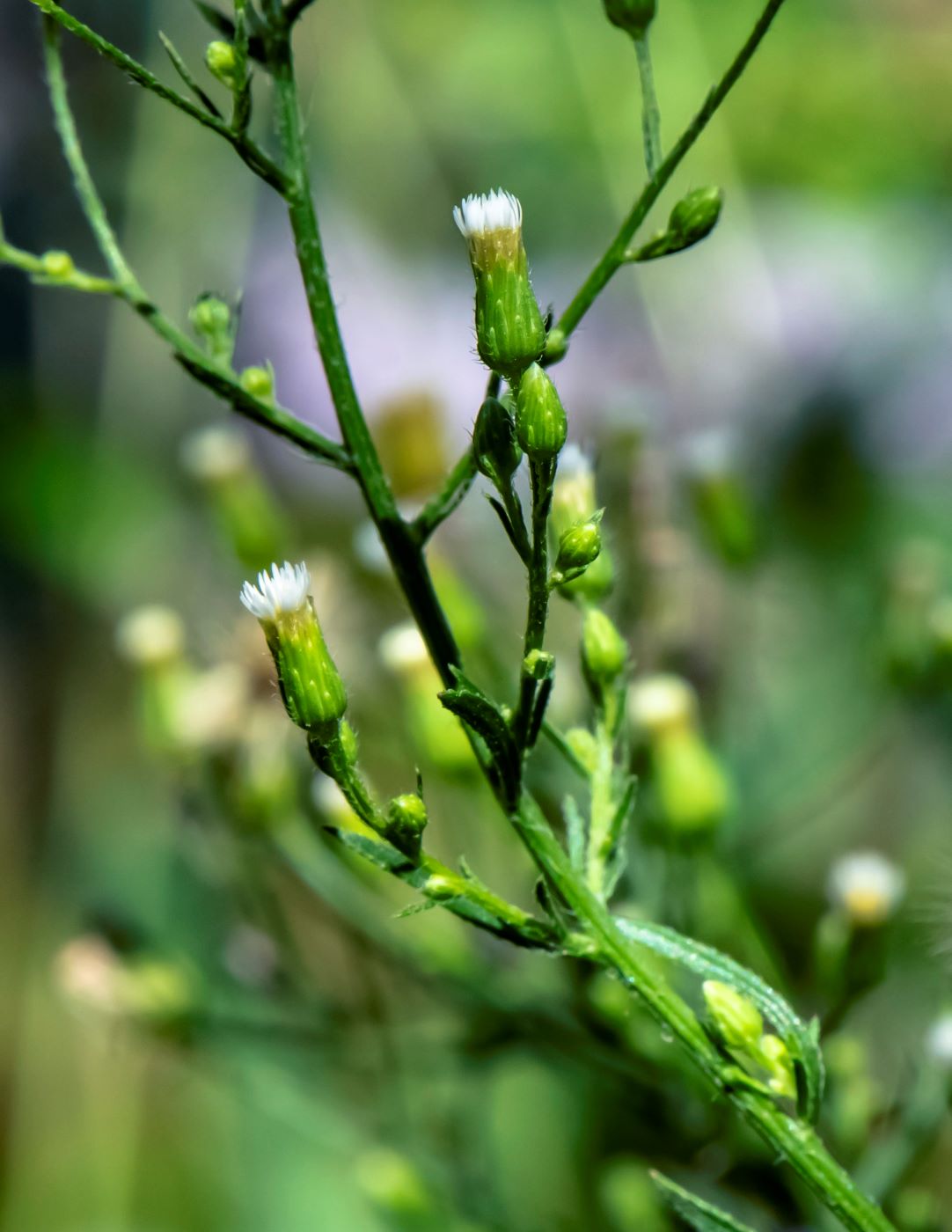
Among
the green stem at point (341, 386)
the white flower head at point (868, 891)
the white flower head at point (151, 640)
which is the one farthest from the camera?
the white flower head at point (151, 640)

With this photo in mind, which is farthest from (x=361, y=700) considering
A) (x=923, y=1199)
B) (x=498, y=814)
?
(x=923, y=1199)

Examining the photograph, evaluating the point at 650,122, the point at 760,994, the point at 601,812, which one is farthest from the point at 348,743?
the point at 650,122

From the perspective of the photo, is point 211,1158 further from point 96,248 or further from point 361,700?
point 96,248

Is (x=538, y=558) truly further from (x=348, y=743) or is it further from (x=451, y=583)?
(x=451, y=583)

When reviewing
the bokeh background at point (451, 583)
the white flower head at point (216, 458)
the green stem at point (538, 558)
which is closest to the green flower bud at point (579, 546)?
the green stem at point (538, 558)

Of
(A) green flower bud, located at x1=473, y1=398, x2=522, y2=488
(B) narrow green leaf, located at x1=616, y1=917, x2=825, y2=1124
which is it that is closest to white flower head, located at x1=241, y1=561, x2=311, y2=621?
(A) green flower bud, located at x1=473, y1=398, x2=522, y2=488

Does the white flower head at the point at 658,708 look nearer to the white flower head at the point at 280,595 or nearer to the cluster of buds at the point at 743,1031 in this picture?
the cluster of buds at the point at 743,1031
